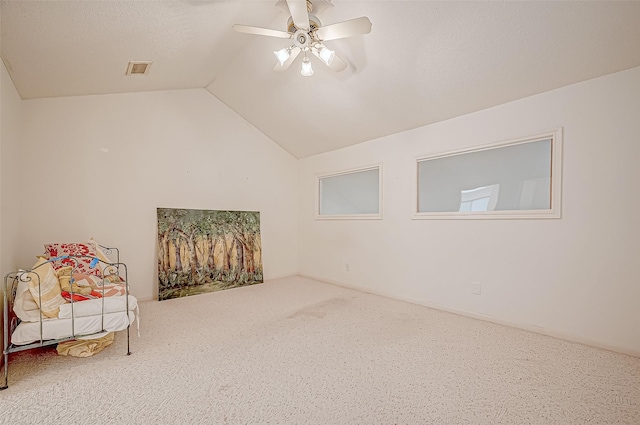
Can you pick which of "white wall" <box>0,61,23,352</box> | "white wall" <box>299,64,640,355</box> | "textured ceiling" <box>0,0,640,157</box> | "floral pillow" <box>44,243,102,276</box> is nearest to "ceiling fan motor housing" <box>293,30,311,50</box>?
"textured ceiling" <box>0,0,640,157</box>

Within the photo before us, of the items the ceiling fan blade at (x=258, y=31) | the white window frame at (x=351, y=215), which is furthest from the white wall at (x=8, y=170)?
the white window frame at (x=351, y=215)

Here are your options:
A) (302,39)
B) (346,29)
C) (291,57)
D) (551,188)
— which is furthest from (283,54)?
(551,188)

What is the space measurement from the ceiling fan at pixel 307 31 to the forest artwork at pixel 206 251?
2598mm

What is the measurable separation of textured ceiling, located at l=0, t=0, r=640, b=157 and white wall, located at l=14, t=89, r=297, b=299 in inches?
13.0

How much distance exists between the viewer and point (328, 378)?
196 cm

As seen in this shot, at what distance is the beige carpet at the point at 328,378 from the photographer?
1610 millimetres

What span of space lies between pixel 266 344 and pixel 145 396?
3.06 feet

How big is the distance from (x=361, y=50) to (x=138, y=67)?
2259 millimetres

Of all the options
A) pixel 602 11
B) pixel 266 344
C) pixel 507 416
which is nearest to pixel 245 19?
pixel 602 11

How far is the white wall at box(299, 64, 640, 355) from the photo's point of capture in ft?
7.57

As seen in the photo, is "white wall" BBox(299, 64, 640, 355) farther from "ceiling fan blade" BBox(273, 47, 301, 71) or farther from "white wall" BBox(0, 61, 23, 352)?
"white wall" BBox(0, 61, 23, 352)

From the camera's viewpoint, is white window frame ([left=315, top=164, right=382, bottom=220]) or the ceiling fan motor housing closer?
the ceiling fan motor housing

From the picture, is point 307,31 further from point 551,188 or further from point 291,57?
point 551,188

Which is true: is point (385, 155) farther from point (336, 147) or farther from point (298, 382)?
point (298, 382)
